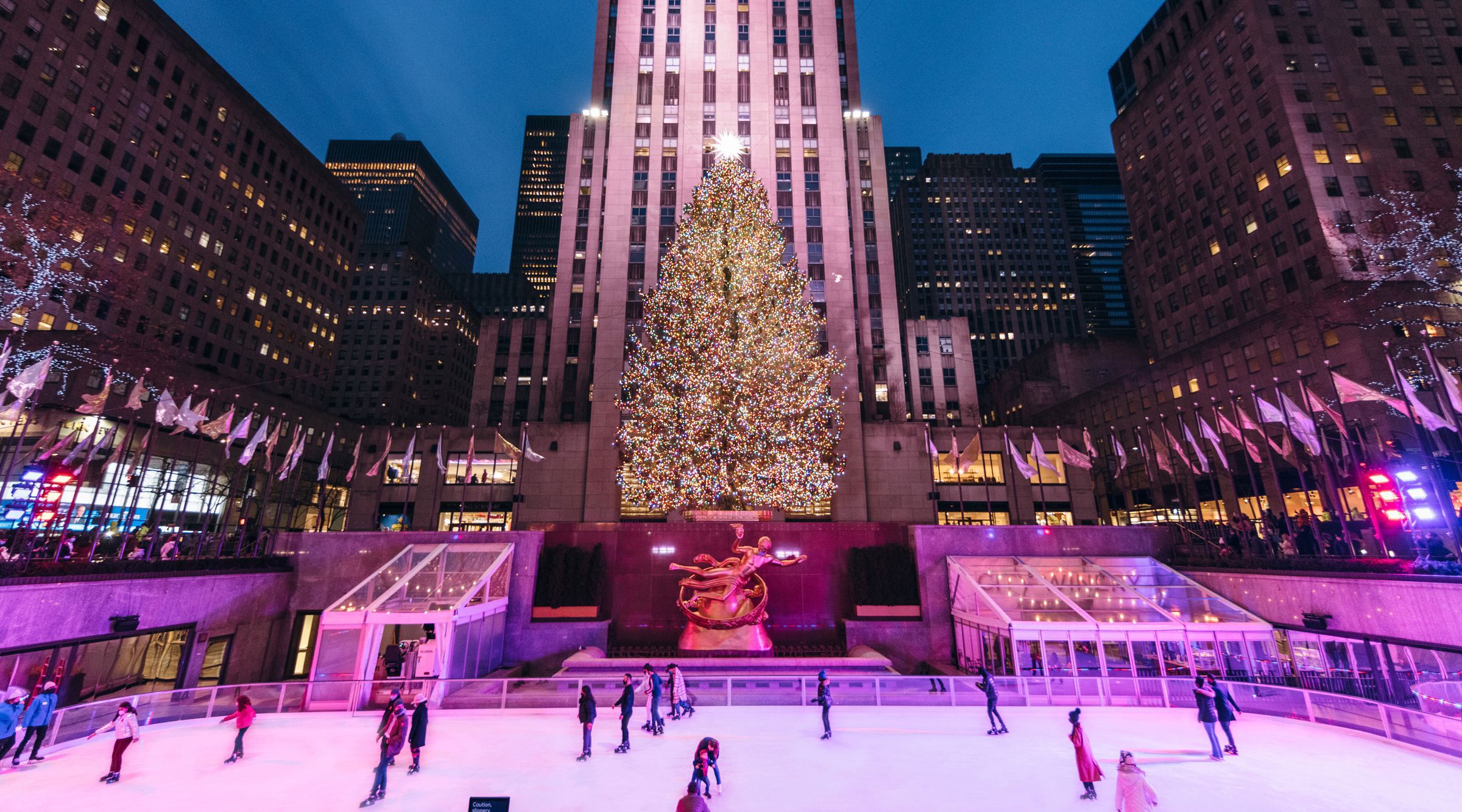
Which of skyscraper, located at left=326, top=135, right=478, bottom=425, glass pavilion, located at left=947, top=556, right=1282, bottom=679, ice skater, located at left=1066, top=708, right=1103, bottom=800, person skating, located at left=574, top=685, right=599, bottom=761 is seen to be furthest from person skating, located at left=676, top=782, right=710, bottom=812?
skyscraper, located at left=326, top=135, right=478, bottom=425

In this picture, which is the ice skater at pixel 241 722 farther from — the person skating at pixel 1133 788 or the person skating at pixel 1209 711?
the person skating at pixel 1209 711

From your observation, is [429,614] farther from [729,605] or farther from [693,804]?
[693,804]

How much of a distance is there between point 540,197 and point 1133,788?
19249 cm

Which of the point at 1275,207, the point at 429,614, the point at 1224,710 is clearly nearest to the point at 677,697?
the point at 429,614

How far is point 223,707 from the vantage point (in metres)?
16.0

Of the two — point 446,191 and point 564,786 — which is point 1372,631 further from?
point 446,191

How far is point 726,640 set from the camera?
78.8ft

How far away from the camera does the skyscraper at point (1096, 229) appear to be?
135375 millimetres

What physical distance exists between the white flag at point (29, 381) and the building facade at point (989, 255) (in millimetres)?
108478

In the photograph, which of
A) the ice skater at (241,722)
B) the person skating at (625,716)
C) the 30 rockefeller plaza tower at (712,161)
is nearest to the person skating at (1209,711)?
the person skating at (625,716)

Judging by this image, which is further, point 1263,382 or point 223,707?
point 1263,382

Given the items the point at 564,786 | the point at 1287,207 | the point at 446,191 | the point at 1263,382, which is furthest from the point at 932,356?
the point at 446,191

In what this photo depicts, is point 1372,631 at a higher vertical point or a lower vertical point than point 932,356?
lower

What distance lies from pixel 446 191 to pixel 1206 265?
18782 centimetres
